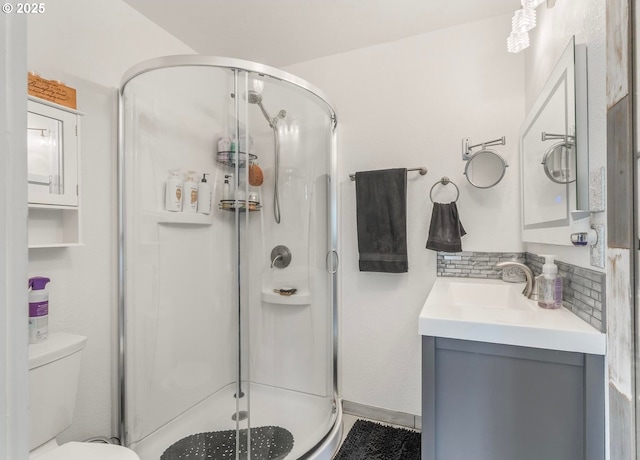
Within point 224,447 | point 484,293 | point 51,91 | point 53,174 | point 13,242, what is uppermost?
point 51,91

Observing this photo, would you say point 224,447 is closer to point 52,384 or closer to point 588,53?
point 52,384

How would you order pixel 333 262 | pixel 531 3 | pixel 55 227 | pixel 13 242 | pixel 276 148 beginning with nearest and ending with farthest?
pixel 13 242 → pixel 531 3 → pixel 55 227 → pixel 276 148 → pixel 333 262

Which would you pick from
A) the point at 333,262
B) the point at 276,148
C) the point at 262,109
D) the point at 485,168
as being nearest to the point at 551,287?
the point at 485,168

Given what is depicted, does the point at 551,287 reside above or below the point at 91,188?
below

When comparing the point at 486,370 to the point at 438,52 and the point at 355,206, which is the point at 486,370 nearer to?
the point at 355,206

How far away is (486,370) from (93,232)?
5.75ft

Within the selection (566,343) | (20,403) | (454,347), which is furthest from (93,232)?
(566,343)

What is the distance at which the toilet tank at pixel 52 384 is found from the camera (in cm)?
110

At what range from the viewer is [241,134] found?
61.3 inches

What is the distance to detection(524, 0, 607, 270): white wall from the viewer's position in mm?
839

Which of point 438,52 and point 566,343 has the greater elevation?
point 438,52

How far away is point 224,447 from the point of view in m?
1.46

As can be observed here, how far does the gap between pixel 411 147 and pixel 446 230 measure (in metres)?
0.57

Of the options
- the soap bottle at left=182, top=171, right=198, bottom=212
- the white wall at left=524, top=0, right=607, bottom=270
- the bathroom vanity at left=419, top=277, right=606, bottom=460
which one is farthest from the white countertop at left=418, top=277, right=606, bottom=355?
the soap bottle at left=182, top=171, right=198, bottom=212
